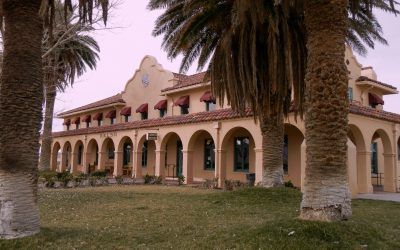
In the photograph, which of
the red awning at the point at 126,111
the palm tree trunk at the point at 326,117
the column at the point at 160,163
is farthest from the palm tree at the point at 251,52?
the red awning at the point at 126,111

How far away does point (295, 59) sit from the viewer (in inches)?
531

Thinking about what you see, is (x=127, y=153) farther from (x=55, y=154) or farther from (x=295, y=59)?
(x=295, y=59)

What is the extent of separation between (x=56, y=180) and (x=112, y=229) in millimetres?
14616

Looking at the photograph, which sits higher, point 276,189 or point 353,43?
point 353,43

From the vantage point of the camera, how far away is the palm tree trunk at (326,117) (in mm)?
7723

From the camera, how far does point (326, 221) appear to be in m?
7.57

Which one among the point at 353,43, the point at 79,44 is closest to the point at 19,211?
the point at 353,43

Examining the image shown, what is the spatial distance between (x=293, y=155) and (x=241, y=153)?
367cm

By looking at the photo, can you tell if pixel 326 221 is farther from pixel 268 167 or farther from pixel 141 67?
pixel 141 67

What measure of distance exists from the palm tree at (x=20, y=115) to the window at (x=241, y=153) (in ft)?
54.5

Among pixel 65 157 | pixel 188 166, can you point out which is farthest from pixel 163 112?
pixel 65 157

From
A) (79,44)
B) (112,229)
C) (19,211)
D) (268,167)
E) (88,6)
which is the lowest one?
(112,229)

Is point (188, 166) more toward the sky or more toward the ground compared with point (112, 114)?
more toward the ground

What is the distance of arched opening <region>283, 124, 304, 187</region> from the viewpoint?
2100cm
